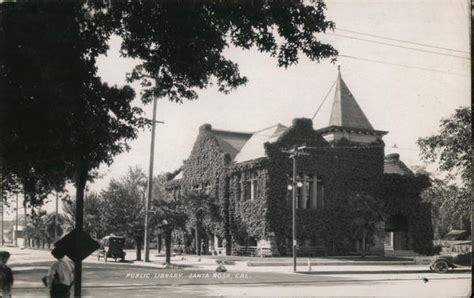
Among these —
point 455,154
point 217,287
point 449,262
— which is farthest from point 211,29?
point 449,262

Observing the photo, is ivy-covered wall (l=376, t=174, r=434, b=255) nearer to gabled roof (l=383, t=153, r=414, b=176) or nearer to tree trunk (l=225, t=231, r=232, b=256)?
gabled roof (l=383, t=153, r=414, b=176)

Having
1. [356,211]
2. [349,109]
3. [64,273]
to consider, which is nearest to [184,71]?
[64,273]

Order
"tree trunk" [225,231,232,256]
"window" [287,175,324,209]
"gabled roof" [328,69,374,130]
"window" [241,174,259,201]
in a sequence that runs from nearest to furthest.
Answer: "window" [287,175,324,209] → "window" [241,174,259,201] → "tree trunk" [225,231,232,256] → "gabled roof" [328,69,374,130]

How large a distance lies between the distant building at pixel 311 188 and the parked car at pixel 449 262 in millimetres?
13714

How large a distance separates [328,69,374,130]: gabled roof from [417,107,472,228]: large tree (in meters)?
24.0

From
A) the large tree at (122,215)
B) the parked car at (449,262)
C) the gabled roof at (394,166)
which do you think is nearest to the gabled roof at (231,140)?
the large tree at (122,215)

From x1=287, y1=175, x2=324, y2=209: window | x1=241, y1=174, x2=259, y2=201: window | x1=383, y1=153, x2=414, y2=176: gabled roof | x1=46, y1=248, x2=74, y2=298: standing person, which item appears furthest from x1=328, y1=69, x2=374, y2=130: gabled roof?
x1=46, y1=248, x2=74, y2=298: standing person

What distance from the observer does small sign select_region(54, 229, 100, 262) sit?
8.76m

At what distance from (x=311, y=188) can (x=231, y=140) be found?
34.4 ft

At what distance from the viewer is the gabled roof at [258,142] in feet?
147

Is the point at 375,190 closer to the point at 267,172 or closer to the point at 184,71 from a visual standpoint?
the point at 267,172

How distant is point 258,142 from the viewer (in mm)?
47000

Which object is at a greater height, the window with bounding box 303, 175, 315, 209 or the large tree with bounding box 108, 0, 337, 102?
the large tree with bounding box 108, 0, 337, 102

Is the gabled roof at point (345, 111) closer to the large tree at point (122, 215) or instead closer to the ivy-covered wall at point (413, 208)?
the ivy-covered wall at point (413, 208)
